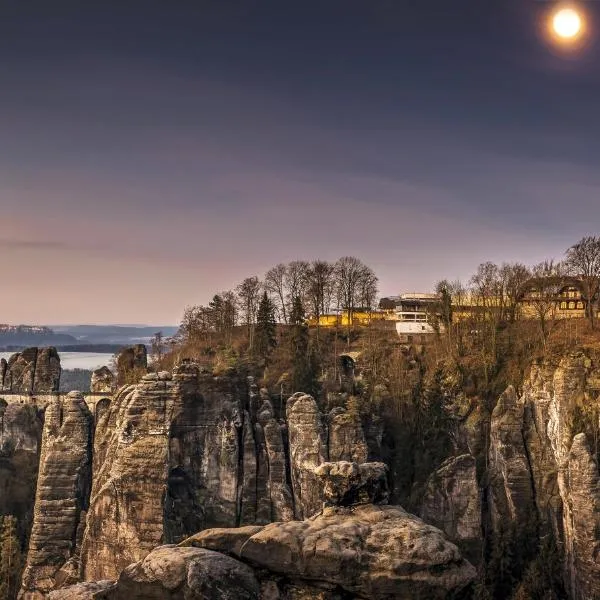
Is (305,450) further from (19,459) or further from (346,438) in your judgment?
(19,459)

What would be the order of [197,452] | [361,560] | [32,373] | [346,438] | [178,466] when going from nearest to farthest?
1. [361,560]
2. [178,466]
3. [197,452]
4. [346,438]
5. [32,373]

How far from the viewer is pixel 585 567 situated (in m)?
33.9

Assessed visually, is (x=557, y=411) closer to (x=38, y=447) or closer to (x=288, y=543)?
(x=288, y=543)

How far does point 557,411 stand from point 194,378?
22253 mm

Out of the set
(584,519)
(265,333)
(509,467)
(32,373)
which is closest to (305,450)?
(509,467)

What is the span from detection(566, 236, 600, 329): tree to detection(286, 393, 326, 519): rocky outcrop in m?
29.2

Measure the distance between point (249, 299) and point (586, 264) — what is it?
31.8 metres

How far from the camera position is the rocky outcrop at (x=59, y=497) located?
35.6 m

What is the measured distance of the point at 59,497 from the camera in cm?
3697

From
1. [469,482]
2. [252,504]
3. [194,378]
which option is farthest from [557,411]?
[194,378]

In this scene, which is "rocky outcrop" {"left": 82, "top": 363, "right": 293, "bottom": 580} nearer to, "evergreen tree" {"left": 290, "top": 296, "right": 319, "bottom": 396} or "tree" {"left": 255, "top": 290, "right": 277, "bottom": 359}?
"evergreen tree" {"left": 290, "top": 296, "right": 319, "bottom": 396}

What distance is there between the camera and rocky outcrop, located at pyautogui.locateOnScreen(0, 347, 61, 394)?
6000 centimetres

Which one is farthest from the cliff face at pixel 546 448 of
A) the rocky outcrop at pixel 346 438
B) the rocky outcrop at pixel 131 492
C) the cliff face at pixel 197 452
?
the rocky outcrop at pixel 131 492

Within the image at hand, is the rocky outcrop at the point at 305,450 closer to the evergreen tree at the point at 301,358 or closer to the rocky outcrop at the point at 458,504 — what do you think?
the evergreen tree at the point at 301,358
